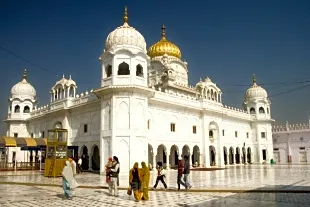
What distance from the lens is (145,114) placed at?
67.8 ft

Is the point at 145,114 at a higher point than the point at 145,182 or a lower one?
higher

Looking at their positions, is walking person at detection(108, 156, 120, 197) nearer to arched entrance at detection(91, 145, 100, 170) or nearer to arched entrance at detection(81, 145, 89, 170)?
arched entrance at detection(81, 145, 89, 170)

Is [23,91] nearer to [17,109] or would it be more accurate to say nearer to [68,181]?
[17,109]

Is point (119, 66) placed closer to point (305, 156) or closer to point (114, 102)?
point (114, 102)

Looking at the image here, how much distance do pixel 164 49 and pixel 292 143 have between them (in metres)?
22.4

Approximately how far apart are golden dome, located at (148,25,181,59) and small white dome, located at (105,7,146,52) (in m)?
14.2

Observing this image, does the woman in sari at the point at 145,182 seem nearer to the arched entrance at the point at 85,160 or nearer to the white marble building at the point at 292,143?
the arched entrance at the point at 85,160

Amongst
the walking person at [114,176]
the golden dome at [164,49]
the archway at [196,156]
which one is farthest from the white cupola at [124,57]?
the golden dome at [164,49]

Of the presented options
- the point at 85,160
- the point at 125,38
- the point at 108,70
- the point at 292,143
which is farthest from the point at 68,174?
the point at 292,143

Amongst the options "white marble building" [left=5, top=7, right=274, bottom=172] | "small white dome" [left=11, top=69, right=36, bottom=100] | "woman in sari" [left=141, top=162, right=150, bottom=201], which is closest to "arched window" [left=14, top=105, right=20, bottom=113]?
"white marble building" [left=5, top=7, right=274, bottom=172]

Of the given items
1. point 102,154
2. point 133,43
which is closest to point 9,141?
point 102,154

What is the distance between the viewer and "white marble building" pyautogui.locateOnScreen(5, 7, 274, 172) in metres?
20.0

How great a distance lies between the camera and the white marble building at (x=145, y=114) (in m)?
20.0

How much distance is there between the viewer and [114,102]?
20.0 meters
